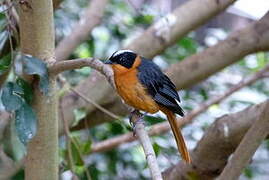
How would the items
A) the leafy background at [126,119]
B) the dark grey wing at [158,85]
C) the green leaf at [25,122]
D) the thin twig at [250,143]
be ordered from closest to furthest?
the green leaf at [25,122] < the thin twig at [250,143] < the dark grey wing at [158,85] < the leafy background at [126,119]

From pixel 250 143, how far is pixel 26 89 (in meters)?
0.64

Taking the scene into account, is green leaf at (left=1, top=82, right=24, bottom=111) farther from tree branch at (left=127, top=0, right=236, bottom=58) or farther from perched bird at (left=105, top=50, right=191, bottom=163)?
tree branch at (left=127, top=0, right=236, bottom=58)

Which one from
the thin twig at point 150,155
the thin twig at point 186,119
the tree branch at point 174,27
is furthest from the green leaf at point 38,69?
the thin twig at point 186,119

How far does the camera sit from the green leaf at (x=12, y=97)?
Result: 4.94 feet

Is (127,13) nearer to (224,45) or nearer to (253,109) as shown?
(224,45)

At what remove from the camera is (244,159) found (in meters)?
1.64

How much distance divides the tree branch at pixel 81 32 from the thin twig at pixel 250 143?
1291 mm

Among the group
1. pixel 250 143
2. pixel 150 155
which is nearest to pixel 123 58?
pixel 250 143

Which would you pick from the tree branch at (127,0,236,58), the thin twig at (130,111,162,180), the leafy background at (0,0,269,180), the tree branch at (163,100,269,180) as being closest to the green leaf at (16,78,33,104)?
the thin twig at (130,111,162,180)

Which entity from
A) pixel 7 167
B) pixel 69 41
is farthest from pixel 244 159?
pixel 69 41

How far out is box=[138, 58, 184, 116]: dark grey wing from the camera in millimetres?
2154

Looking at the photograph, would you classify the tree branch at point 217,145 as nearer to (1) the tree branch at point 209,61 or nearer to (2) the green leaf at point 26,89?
(1) the tree branch at point 209,61

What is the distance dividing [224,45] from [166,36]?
0.26 m

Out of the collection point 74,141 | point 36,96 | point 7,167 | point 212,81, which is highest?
point 36,96
